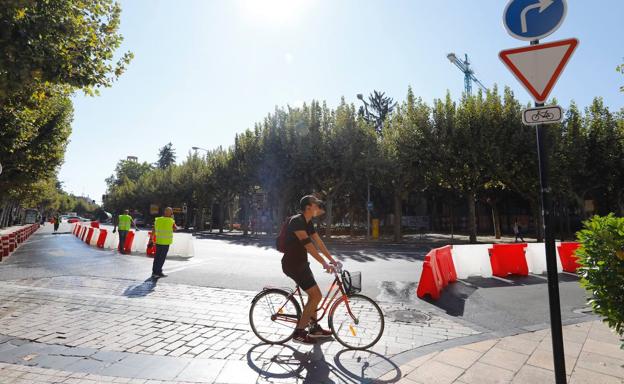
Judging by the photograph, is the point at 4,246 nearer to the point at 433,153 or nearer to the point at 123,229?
the point at 123,229

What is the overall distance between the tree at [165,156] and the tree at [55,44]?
100 metres

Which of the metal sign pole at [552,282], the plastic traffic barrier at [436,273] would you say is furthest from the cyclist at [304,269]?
the plastic traffic barrier at [436,273]

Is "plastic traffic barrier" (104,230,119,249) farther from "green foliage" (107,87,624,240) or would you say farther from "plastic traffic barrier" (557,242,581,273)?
"plastic traffic barrier" (557,242,581,273)

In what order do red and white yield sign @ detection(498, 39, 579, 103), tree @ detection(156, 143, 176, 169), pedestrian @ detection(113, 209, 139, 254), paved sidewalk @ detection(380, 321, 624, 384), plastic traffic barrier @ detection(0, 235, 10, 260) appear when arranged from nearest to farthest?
red and white yield sign @ detection(498, 39, 579, 103)
paved sidewalk @ detection(380, 321, 624, 384)
plastic traffic barrier @ detection(0, 235, 10, 260)
pedestrian @ detection(113, 209, 139, 254)
tree @ detection(156, 143, 176, 169)

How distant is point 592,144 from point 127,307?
3043cm

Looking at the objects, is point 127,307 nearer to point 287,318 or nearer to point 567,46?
point 287,318

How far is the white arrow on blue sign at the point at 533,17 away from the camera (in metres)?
3.27

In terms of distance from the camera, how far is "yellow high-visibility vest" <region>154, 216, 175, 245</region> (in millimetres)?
9500

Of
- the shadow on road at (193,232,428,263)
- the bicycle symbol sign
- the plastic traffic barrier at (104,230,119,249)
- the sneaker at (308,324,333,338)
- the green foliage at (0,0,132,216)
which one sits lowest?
the sneaker at (308,324,333,338)

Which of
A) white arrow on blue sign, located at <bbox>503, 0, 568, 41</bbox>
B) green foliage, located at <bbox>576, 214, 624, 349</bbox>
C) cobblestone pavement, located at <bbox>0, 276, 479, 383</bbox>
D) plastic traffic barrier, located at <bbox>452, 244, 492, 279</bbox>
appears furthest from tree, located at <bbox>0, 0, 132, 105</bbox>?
plastic traffic barrier, located at <bbox>452, 244, 492, 279</bbox>

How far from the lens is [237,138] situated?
36.8 m

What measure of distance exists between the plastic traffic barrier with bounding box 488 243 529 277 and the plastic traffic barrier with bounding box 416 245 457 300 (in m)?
1.49

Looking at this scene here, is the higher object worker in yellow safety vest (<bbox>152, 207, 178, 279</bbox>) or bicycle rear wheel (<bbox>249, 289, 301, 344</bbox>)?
worker in yellow safety vest (<bbox>152, 207, 178, 279</bbox>)

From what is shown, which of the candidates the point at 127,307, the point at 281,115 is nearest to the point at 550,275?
the point at 127,307
